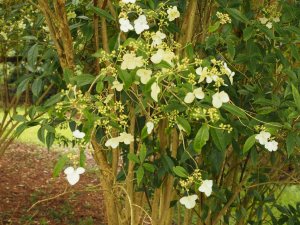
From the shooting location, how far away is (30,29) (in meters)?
3.85

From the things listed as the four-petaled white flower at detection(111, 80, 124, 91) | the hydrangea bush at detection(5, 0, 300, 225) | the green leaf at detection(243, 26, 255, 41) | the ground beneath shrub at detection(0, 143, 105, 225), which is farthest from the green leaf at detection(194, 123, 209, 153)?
the ground beneath shrub at detection(0, 143, 105, 225)

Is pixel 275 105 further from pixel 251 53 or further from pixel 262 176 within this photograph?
pixel 262 176

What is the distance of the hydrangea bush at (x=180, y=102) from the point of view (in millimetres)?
1626

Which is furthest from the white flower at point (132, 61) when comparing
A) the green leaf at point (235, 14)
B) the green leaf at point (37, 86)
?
the green leaf at point (37, 86)

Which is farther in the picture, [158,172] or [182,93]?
[158,172]

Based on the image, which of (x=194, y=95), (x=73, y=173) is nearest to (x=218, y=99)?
(x=194, y=95)

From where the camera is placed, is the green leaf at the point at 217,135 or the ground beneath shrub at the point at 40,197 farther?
the ground beneath shrub at the point at 40,197

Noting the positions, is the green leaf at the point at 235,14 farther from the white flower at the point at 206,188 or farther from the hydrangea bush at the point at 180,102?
the white flower at the point at 206,188

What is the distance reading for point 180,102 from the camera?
1684mm

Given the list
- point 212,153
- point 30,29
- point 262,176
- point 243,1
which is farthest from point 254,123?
point 30,29

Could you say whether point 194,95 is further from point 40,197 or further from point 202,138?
point 40,197

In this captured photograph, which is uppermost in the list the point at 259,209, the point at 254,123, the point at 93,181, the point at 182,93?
the point at 182,93

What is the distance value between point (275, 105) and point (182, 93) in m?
0.47

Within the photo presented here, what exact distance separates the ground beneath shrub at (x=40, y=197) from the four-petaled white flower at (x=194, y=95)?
2.57 m
